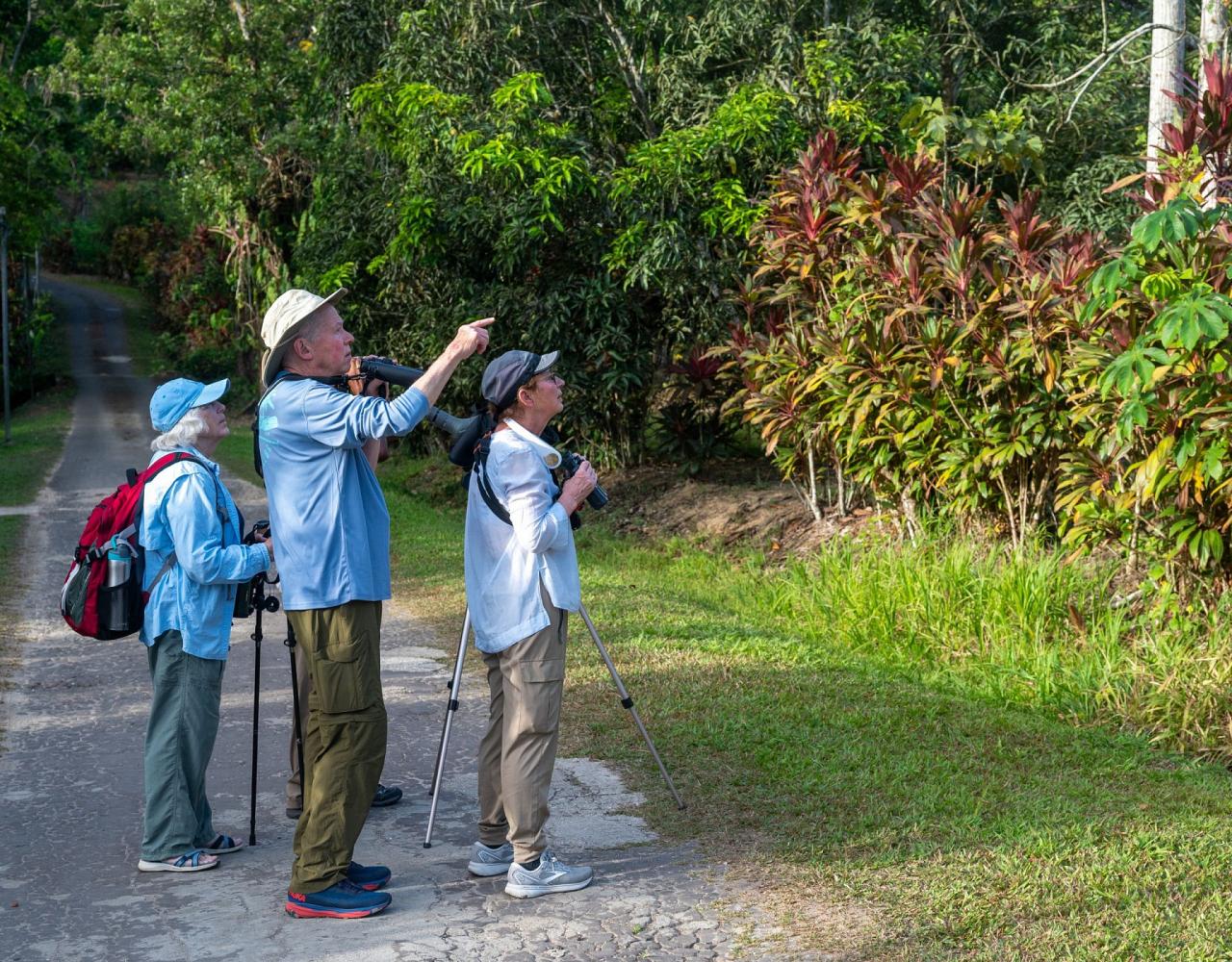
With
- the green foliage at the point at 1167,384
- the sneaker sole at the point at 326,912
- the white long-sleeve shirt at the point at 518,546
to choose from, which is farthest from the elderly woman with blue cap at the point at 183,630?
the green foliage at the point at 1167,384

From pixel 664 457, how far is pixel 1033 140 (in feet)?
18.4

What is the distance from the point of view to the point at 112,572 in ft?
16.2

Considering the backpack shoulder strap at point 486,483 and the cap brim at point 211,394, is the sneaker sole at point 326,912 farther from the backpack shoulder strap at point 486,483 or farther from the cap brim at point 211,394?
the cap brim at point 211,394

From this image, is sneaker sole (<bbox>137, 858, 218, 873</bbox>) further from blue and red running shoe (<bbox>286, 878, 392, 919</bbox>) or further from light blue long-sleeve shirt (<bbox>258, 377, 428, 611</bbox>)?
light blue long-sleeve shirt (<bbox>258, 377, 428, 611</bbox>)

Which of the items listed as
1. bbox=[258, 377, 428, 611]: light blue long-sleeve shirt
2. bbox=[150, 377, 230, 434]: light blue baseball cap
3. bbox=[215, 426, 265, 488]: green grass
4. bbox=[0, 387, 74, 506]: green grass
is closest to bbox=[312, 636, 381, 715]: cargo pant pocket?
bbox=[258, 377, 428, 611]: light blue long-sleeve shirt

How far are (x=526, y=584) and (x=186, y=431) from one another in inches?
58.2

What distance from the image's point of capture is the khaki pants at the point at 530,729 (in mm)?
4562

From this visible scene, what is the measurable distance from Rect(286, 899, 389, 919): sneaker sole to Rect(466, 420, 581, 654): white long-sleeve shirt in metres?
0.93

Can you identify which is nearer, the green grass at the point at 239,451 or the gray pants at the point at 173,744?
the gray pants at the point at 173,744

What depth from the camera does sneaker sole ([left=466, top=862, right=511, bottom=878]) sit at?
→ 4840 millimetres

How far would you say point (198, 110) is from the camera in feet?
84.5

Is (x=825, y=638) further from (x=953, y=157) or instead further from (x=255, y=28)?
(x=255, y=28)

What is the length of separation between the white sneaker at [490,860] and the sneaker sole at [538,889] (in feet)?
0.62

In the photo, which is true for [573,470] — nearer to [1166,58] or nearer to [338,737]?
[338,737]
